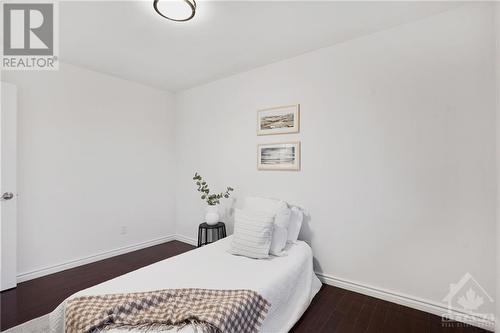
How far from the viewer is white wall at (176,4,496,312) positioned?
1.93 meters

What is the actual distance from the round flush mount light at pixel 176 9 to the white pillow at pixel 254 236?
75.4 inches

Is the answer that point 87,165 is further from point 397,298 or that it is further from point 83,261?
point 397,298

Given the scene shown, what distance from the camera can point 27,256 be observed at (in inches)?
108

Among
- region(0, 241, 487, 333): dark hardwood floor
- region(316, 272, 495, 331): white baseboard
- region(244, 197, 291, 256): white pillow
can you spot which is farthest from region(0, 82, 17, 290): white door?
region(316, 272, 495, 331): white baseboard

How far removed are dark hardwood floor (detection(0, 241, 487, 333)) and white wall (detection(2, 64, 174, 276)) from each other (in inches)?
15.0

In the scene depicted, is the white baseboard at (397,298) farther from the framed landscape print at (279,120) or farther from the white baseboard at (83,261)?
the white baseboard at (83,261)

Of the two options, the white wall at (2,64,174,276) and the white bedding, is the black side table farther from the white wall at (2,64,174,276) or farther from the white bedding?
the white wall at (2,64,174,276)

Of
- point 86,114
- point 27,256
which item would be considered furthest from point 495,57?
point 27,256

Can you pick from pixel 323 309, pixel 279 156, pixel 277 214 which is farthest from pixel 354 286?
pixel 279 156

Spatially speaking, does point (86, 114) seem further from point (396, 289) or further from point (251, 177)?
point (396, 289)

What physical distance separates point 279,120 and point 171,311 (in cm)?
228

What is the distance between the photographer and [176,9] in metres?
1.96

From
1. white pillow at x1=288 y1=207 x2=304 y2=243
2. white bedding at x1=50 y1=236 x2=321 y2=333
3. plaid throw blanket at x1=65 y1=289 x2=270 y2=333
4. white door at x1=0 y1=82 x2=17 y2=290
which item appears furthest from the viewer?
white pillow at x1=288 y1=207 x2=304 y2=243

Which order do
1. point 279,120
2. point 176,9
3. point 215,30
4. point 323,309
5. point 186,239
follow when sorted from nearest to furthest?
point 176,9, point 323,309, point 215,30, point 279,120, point 186,239
